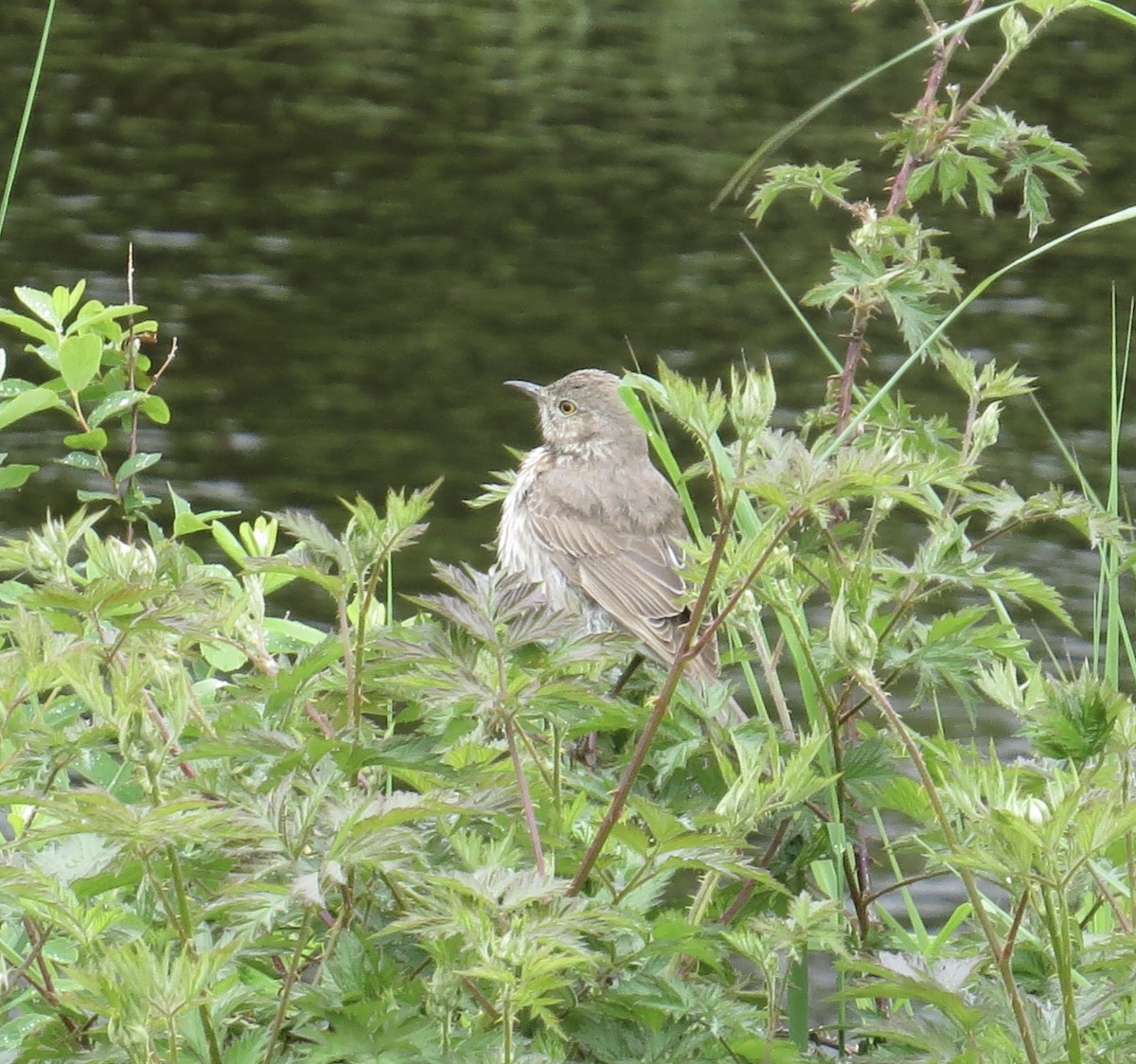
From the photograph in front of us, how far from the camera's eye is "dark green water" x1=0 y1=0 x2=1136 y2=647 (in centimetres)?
1330

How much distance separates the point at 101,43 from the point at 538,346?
27.3 ft

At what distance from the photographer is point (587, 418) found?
266 inches

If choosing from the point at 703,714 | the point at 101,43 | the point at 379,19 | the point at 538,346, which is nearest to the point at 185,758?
the point at 703,714

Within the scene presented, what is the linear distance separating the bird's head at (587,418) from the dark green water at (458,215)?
14.2 feet

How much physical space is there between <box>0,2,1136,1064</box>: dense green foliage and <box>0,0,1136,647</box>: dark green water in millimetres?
8661

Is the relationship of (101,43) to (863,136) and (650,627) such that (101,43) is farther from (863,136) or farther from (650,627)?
(650,627)

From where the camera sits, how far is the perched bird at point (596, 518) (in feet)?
19.3

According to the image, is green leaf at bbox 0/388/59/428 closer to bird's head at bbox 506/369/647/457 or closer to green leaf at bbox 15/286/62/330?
green leaf at bbox 15/286/62/330

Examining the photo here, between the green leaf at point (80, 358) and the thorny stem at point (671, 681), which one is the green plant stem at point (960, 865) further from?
the green leaf at point (80, 358)

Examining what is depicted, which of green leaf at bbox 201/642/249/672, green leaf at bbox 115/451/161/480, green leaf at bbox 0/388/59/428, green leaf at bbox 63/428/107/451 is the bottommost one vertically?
green leaf at bbox 201/642/249/672

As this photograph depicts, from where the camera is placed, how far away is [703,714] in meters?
2.61

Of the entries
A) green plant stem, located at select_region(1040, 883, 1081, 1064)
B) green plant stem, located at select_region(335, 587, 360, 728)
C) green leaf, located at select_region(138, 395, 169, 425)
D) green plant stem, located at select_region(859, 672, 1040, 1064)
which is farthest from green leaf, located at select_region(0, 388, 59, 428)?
green plant stem, located at select_region(1040, 883, 1081, 1064)

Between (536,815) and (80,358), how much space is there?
1.44 metres

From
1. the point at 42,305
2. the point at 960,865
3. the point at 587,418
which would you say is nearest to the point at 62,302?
the point at 42,305
